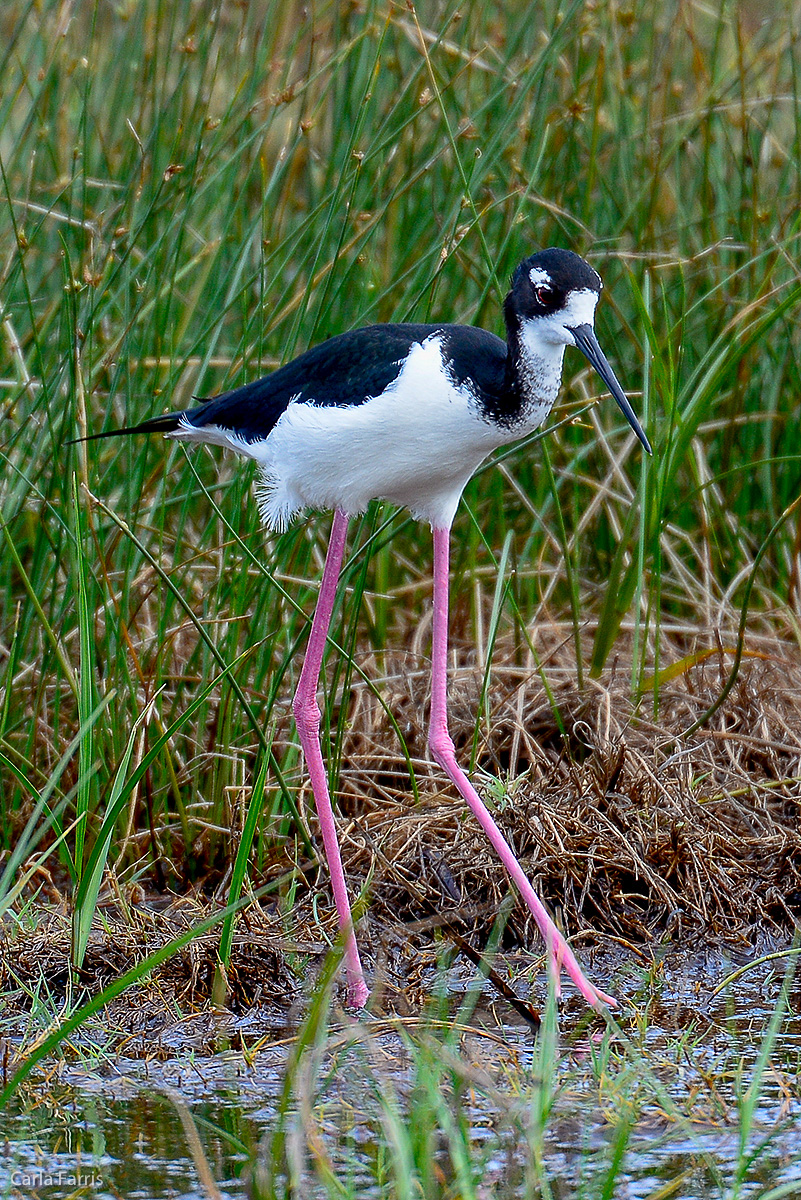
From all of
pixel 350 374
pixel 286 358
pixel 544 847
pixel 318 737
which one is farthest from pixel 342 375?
pixel 544 847

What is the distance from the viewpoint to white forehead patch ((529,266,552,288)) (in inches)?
135

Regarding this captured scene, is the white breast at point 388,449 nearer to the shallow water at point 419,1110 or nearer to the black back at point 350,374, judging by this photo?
the black back at point 350,374

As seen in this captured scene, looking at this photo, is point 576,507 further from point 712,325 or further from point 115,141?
point 115,141

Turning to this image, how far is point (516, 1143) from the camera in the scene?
2.67 metres

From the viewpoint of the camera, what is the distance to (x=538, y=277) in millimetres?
3434

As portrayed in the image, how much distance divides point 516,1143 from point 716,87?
3999 millimetres

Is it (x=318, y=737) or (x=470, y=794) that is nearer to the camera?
(x=470, y=794)

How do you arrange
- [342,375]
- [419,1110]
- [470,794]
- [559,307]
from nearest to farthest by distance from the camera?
[419,1110]
[559,307]
[342,375]
[470,794]

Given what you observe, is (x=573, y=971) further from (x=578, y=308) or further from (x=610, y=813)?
(x=578, y=308)

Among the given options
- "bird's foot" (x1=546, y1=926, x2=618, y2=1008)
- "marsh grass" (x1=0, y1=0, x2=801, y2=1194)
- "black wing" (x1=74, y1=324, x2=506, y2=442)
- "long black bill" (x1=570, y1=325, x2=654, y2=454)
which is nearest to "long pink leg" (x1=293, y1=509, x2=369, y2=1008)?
"marsh grass" (x1=0, y1=0, x2=801, y2=1194)

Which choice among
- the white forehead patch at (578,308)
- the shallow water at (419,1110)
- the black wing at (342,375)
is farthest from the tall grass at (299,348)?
the white forehead patch at (578,308)

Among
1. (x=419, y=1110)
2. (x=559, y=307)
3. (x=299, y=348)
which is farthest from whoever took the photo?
(x=299, y=348)

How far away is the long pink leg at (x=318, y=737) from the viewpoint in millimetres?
3699

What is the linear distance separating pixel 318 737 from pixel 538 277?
134cm
